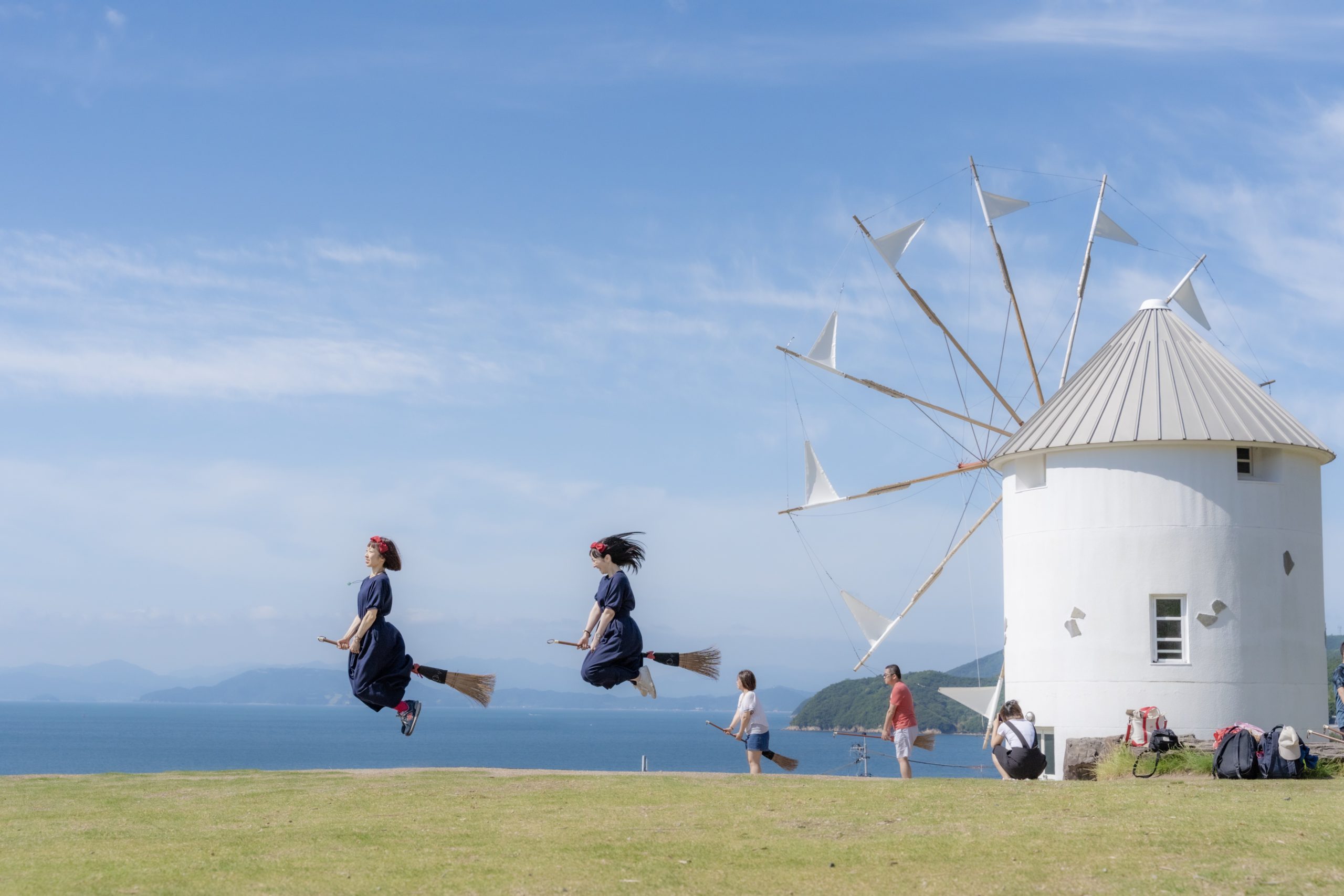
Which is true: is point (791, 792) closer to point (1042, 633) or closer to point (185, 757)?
point (1042, 633)

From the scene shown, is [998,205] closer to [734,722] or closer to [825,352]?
[825,352]

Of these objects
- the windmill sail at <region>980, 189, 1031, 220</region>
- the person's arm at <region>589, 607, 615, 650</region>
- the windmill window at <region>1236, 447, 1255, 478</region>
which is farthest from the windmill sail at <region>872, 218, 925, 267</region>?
the person's arm at <region>589, 607, 615, 650</region>

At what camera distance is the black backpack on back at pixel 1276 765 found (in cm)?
1630

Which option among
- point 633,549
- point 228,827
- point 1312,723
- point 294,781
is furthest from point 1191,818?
point 1312,723

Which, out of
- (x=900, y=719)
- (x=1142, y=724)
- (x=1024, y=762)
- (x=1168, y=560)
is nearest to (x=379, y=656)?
(x=900, y=719)

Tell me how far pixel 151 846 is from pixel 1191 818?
9687 mm

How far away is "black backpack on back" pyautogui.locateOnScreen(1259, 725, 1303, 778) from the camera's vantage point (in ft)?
53.5

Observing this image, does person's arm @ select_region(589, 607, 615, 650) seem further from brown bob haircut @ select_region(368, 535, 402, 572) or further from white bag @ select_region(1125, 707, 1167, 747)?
white bag @ select_region(1125, 707, 1167, 747)

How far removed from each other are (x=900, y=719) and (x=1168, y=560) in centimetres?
798

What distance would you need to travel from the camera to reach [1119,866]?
1042 cm

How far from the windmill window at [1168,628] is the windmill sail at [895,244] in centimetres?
1292

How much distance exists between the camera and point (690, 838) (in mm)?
11906

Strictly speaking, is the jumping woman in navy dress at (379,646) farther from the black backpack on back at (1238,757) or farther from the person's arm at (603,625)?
the black backpack on back at (1238,757)

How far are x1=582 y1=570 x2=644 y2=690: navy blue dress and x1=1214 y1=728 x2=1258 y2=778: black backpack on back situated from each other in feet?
24.2
